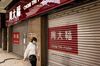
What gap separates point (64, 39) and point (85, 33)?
5.80ft

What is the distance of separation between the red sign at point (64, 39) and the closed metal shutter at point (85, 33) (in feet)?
0.63

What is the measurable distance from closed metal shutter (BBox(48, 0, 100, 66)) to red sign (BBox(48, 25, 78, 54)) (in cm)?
19

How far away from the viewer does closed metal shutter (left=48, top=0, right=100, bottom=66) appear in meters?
7.37

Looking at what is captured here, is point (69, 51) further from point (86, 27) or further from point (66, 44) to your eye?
point (86, 27)

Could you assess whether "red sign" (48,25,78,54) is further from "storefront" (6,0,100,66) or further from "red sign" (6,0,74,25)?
"red sign" (6,0,74,25)

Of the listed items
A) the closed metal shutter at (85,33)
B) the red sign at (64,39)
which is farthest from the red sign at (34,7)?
the red sign at (64,39)

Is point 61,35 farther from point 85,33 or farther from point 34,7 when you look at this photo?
point 34,7

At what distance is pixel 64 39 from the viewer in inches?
378

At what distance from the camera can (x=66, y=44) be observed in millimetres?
9438

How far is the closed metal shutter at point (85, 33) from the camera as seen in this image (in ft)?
24.2

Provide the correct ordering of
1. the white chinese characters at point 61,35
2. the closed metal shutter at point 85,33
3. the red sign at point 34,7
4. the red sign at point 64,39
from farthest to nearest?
the red sign at point 34,7 < the white chinese characters at point 61,35 < the red sign at point 64,39 < the closed metal shutter at point 85,33

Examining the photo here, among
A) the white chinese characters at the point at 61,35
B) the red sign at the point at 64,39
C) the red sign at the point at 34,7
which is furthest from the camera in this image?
the red sign at the point at 34,7

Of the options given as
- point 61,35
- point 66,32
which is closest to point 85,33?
point 66,32

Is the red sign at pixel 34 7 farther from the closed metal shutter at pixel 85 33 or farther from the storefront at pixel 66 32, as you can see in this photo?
the closed metal shutter at pixel 85 33
